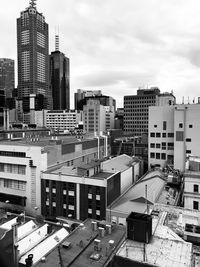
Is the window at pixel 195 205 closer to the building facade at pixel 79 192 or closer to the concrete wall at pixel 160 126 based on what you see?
the building facade at pixel 79 192

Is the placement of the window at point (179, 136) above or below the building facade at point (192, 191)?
above

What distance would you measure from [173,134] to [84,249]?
212 ft

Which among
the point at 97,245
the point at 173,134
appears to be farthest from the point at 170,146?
the point at 97,245

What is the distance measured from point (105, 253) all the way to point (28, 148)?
4202 centimetres

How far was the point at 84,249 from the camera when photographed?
98.7 ft

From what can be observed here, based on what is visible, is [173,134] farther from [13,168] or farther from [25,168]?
[13,168]

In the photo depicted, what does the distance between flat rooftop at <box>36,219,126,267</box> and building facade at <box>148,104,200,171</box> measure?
51.7 meters

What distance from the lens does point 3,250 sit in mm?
30750

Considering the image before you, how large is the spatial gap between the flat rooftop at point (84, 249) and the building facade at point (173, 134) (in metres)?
51.7

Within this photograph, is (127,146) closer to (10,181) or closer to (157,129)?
A: (157,129)

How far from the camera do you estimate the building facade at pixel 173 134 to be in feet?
263

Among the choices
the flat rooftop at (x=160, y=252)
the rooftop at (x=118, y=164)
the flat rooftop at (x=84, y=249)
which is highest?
the rooftop at (x=118, y=164)

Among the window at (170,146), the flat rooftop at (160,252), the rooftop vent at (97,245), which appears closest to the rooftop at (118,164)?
the window at (170,146)

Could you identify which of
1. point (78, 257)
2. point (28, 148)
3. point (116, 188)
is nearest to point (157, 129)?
point (116, 188)
